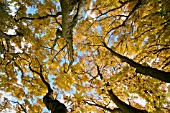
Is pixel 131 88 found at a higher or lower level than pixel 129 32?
lower

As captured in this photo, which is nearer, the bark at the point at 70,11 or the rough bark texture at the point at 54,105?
the bark at the point at 70,11

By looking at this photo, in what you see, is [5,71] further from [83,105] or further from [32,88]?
[83,105]

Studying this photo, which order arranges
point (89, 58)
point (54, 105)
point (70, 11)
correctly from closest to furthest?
point (70, 11) → point (54, 105) → point (89, 58)

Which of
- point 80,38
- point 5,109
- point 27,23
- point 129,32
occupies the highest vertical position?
point 80,38

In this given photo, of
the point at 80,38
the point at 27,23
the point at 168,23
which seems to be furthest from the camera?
the point at 80,38

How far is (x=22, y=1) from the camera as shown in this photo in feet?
27.6

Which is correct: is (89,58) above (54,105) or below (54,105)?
above

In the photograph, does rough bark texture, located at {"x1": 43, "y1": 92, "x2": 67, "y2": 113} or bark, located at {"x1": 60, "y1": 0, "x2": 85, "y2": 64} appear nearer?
bark, located at {"x1": 60, "y1": 0, "x2": 85, "y2": 64}

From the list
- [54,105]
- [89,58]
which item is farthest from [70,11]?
[89,58]

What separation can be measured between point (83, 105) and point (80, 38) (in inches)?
116

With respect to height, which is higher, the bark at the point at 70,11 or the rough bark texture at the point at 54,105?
the bark at the point at 70,11

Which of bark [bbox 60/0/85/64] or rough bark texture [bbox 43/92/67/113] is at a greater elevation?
bark [bbox 60/0/85/64]

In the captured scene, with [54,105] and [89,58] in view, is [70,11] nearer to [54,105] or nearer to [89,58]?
[54,105]

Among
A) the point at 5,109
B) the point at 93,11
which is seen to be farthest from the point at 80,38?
the point at 5,109
